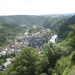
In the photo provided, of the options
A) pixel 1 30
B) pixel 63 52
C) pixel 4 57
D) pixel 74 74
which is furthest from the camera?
pixel 1 30

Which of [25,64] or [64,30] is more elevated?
[25,64]

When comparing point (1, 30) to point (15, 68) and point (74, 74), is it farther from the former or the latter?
point (74, 74)

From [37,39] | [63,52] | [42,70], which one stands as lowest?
[37,39]

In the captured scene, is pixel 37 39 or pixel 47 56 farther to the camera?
pixel 37 39

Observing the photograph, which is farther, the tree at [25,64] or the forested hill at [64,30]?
the forested hill at [64,30]

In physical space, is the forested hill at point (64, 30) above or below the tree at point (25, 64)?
below

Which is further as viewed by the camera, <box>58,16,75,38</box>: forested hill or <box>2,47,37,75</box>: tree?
<box>58,16,75,38</box>: forested hill

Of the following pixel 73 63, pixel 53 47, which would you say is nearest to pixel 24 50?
pixel 53 47

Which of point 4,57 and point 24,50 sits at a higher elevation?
point 24,50

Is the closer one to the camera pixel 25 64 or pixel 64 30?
pixel 25 64

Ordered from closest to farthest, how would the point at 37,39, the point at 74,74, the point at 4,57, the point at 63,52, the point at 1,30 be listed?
the point at 74,74, the point at 63,52, the point at 4,57, the point at 37,39, the point at 1,30

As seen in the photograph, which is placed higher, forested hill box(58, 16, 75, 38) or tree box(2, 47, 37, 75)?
tree box(2, 47, 37, 75)
